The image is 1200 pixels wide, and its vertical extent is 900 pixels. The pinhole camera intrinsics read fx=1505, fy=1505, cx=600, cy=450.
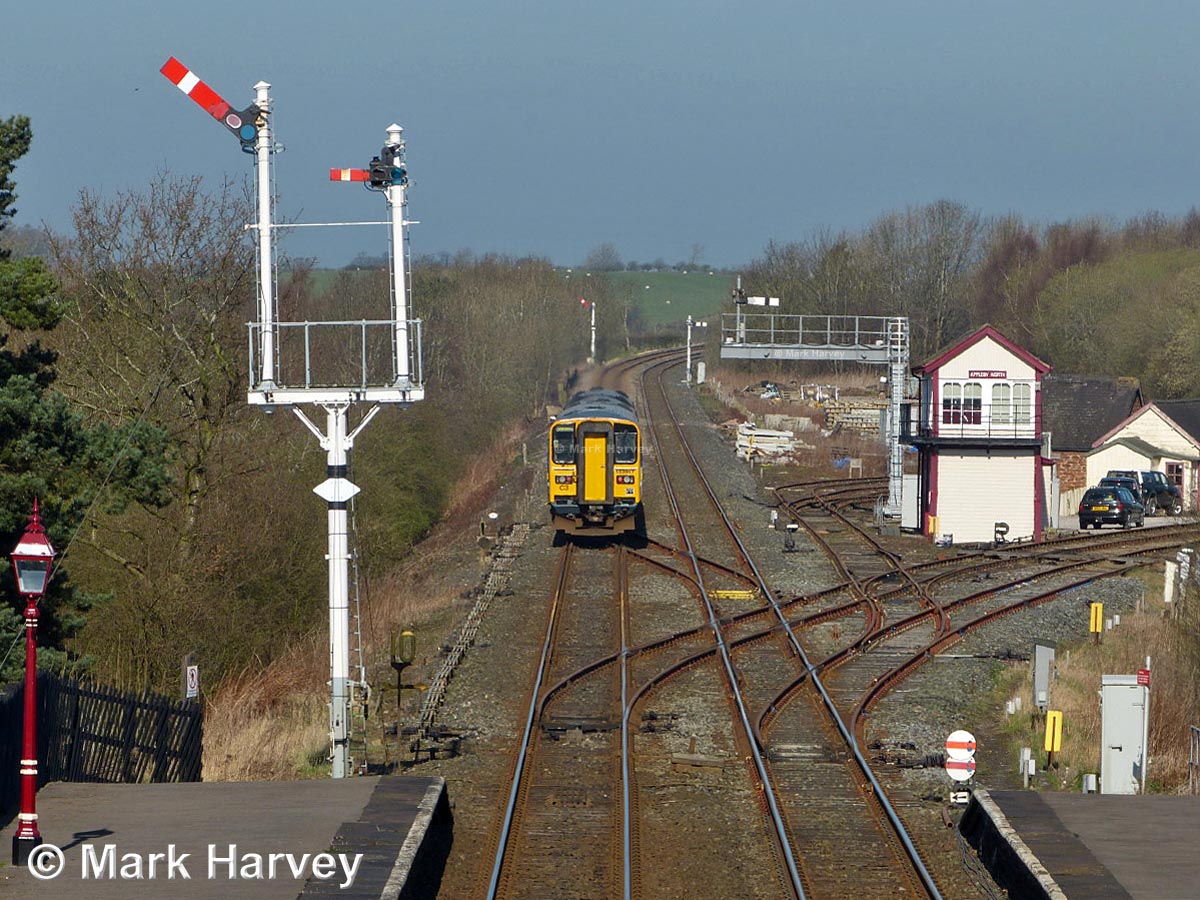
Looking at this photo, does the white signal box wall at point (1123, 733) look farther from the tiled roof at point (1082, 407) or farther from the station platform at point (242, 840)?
the tiled roof at point (1082, 407)

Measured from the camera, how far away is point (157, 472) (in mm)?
18562

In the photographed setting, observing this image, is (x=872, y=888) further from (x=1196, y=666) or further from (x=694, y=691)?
(x=1196, y=666)

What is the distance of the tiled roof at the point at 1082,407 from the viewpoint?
4753 centimetres

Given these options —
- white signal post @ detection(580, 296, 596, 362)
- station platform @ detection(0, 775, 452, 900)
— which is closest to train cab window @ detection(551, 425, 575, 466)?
station platform @ detection(0, 775, 452, 900)

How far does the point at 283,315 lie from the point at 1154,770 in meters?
21.9

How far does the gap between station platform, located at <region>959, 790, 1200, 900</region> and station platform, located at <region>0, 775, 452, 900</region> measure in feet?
13.7

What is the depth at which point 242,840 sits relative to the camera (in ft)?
33.7

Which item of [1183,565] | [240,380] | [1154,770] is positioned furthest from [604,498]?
[1154,770]

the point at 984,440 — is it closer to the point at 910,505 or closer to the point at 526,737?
the point at 910,505

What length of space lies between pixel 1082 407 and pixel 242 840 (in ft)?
140

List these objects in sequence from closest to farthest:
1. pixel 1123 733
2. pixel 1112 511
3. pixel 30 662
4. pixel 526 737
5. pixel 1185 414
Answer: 1. pixel 30 662
2. pixel 1123 733
3. pixel 526 737
4. pixel 1112 511
5. pixel 1185 414

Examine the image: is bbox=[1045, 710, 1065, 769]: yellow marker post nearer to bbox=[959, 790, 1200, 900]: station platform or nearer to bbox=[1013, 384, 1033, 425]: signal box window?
bbox=[959, 790, 1200, 900]: station platform

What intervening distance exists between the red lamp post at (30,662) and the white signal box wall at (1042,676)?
1085 centimetres

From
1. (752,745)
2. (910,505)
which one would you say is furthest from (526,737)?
(910,505)
